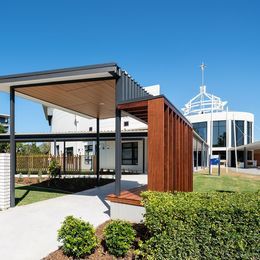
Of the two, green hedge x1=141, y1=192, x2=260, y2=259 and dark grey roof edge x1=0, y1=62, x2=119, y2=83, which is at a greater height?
dark grey roof edge x1=0, y1=62, x2=119, y2=83

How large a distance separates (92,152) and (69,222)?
1129 inches

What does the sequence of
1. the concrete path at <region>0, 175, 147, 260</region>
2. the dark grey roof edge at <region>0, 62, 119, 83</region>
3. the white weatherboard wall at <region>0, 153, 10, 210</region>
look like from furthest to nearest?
the white weatherboard wall at <region>0, 153, 10, 210</region>
the dark grey roof edge at <region>0, 62, 119, 83</region>
the concrete path at <region>0, 175, 147, 260</region>

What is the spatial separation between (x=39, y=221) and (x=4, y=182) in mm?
2328

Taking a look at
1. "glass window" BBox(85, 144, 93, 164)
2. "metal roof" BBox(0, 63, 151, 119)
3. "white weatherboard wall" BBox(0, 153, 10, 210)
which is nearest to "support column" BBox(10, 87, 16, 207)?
"white weatherboard wall" BBox(0, 153, 10, 210)

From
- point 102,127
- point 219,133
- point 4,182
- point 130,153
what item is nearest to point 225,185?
point 4,182

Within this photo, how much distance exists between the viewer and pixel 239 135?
5378 centimetres

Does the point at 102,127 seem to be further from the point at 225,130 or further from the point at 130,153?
the point at 225,130

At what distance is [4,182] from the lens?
28.8 feet

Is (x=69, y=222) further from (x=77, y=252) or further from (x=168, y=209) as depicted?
(x=168, y=209)

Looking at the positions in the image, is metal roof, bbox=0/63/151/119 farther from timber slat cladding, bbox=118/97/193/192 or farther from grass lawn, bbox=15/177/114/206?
grass lawn, bbox=15/177/114/206

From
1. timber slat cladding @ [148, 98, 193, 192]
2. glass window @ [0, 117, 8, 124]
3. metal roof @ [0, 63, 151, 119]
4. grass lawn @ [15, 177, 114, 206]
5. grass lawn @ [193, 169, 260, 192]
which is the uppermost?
glass window @ [0, 117, 8, 124]

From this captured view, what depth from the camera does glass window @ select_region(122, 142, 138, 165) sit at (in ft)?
88.6

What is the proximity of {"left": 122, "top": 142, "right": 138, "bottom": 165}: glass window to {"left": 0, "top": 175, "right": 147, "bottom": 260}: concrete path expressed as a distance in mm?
15835

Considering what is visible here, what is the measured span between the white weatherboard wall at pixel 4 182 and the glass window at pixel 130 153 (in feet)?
60.9
